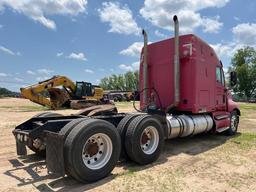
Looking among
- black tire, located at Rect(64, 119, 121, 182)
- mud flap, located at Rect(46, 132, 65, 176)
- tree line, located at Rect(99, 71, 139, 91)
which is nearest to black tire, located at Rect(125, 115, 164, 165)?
black tire, located at Rect(64, 119, 121, 182)

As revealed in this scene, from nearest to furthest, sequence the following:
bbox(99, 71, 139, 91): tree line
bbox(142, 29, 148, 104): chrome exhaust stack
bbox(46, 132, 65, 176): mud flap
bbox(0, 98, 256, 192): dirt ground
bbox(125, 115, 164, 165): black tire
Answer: bbox(46, 132, 65, 176): mud flap, bbox(0, 98, 256, 192): dirt ground, bbox(125, 115, 164, 165): black tire, bbox(142, 29, 148, 104): chrome exhaust stack, bbox(99, 71, 139, 91): tree line

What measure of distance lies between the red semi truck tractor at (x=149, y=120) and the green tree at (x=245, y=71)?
6712 centimetres

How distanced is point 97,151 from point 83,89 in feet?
68.2

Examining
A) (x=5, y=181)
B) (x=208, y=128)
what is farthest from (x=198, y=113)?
(x=5, y=181)

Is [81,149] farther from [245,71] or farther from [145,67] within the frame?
[245,71]

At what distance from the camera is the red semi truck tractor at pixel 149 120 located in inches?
181

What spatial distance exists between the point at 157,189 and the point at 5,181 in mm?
2656

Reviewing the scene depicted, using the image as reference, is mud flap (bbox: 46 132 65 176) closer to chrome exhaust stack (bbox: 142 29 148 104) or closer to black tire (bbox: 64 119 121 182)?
black tire (bbox: 64 119 121 182)

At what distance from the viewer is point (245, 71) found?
237 ft

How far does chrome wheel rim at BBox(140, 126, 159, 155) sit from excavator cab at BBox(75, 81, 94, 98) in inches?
763

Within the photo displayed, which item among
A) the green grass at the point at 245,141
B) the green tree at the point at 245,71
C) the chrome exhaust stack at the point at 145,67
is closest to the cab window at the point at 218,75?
the green grass at the point at 245,141

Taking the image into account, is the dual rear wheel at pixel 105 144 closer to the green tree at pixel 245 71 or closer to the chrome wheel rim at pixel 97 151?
the chrome wheel rim at pixel 97 151

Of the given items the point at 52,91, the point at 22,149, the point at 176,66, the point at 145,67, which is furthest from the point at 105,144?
the point at 52,91

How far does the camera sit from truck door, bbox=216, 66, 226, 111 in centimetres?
916
